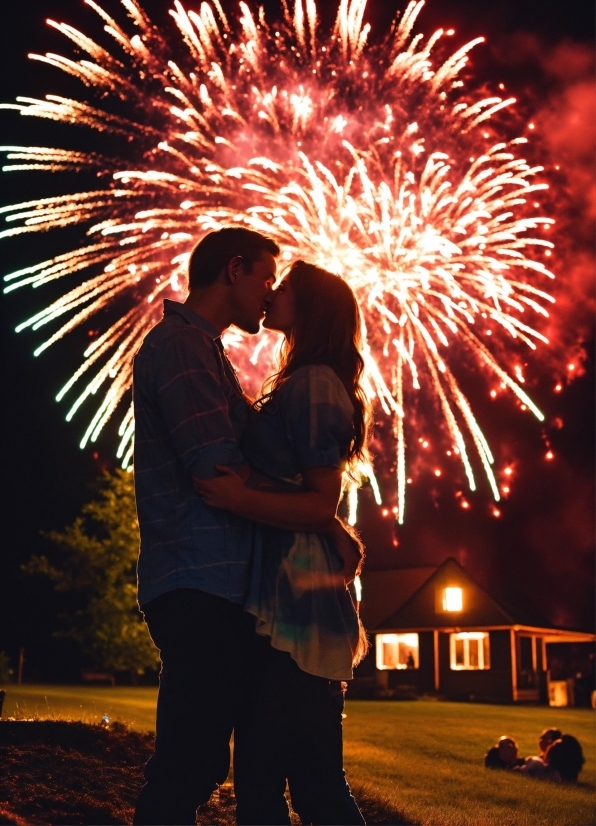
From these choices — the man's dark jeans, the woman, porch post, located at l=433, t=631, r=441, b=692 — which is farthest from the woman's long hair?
porch post, located at l=433, t=631, r=441, b=692

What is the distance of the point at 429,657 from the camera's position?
41156 millimetres

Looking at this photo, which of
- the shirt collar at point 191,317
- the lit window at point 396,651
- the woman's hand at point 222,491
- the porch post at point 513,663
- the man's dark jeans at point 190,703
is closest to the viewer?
the man's dark jeans at point 190,703

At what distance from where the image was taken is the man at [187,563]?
3242 mm

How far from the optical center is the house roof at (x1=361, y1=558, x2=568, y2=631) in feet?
131

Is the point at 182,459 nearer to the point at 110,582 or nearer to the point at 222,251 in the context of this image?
the point at 222,251

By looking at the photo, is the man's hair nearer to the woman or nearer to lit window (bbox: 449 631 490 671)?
the woman

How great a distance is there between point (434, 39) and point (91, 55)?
5.61 meters

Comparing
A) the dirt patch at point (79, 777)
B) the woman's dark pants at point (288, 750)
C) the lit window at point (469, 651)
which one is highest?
the lit window at point (469, 651)

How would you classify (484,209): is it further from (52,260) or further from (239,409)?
(239,409)

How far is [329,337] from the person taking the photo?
3.79m

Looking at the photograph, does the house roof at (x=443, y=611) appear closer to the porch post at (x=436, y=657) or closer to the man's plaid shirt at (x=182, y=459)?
the porch post at (x=436, y=657)

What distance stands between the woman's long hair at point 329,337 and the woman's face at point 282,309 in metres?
0.02

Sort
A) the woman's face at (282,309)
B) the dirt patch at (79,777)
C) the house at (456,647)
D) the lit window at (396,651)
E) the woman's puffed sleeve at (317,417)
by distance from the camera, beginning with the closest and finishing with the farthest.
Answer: the woman's puffed sleeve at (317,417) < the woman's face at (282,309) < the dirt patch at (79,777) < the house at (456,647) < the lit window at (396,651)

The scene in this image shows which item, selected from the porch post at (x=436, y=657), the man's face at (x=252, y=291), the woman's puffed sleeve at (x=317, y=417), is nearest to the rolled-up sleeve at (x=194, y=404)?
the woman's puffed sleeve at (x=317, y=417)
